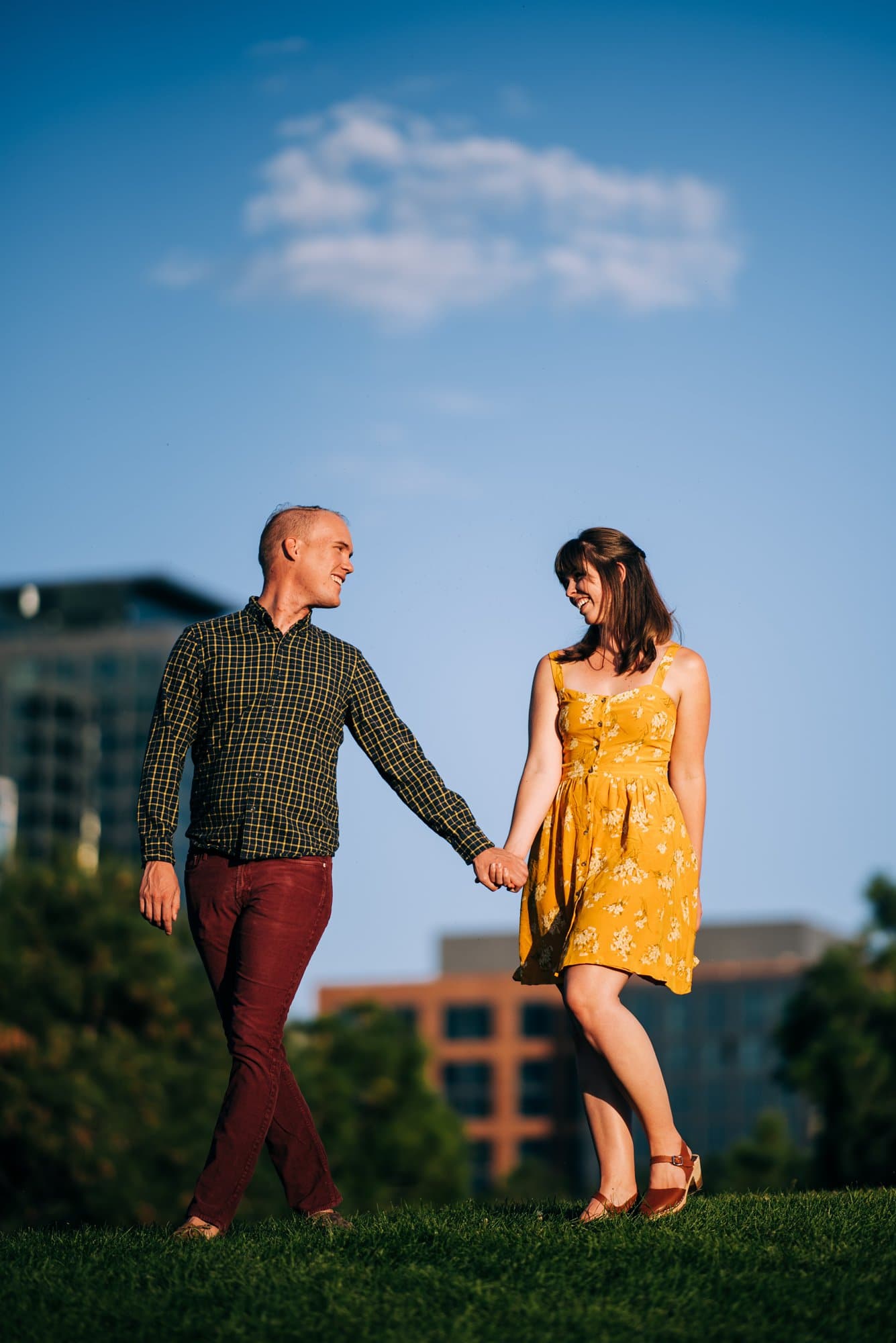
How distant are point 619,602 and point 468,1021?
117664 millimetres

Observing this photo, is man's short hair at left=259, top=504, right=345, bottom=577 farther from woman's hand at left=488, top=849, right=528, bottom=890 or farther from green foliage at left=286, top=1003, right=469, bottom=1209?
green foliage at left=286, top=1003, right=469, bottom=1209

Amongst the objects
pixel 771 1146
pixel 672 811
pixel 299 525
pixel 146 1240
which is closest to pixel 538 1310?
pixel 146 1240

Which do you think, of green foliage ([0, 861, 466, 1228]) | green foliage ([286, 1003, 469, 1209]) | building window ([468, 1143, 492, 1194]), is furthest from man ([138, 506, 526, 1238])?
building window ([468, 1143, 492, 1194])

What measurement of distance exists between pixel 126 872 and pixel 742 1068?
3462 inches

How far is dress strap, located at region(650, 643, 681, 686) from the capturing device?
7.22 meters

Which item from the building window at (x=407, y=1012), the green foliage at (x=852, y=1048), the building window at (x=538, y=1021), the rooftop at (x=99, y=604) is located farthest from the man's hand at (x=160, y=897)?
the rooftop at (x=99, y=604)

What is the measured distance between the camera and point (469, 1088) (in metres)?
121

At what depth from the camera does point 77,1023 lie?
36.3 m

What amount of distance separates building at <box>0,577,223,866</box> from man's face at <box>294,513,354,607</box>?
111m

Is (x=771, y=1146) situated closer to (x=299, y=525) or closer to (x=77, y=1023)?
(x=77, y=1023)

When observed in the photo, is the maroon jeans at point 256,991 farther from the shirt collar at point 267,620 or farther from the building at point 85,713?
the building at point 85,713

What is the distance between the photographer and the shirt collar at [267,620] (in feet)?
23.5

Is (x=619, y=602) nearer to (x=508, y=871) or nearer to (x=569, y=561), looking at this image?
(x=569, y=561)

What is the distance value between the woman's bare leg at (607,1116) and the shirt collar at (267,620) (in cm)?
186
